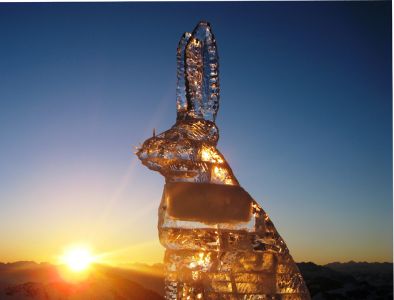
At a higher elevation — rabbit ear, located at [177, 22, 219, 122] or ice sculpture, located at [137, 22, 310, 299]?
rabbit ear, located at [177, 22, 219, 122]

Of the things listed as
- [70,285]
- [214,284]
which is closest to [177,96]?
[214,284]

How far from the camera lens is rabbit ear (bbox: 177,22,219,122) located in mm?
3355

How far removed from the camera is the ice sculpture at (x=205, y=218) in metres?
2.97

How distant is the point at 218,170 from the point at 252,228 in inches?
19.2

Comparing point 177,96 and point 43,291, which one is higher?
point 177,96

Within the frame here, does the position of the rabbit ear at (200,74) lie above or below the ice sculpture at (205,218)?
above

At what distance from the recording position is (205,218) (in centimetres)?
305

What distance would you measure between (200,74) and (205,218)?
1.11 meters

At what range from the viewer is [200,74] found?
11.1ft

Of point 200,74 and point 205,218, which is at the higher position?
point 200,74

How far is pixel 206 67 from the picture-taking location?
342 centimetres

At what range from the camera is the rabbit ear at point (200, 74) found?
336cm

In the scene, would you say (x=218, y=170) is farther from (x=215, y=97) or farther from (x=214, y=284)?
(x=214, y=284)

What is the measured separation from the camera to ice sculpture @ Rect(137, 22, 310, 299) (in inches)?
117
